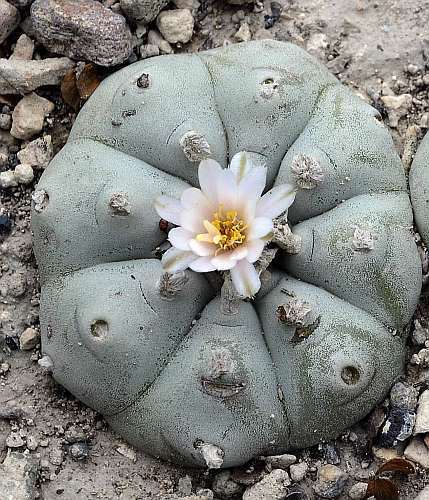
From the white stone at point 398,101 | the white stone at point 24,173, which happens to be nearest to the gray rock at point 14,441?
the white stone at point 24,173

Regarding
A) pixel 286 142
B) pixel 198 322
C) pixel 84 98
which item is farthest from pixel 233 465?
pixel 84 98

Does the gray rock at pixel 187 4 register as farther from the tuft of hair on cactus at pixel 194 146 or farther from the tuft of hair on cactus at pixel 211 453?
the tuft of hair on cactus at pixel 211 453

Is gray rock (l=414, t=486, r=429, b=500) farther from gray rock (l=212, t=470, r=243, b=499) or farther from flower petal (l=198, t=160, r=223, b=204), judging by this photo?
flower petal (l=198, t=160, r=223, b=204)

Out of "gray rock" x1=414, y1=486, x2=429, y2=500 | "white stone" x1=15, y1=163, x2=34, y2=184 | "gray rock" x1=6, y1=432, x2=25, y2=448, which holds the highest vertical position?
"white stone" x1=15, y1=163, x2=34, y2=184

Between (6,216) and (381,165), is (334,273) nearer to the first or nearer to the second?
(381,165)

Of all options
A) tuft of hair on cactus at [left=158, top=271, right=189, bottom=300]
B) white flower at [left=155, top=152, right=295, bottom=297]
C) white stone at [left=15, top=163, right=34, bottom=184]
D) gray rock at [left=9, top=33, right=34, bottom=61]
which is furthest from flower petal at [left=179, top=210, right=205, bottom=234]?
gray rock at [left=9, top=33, right=34, bottom=61]

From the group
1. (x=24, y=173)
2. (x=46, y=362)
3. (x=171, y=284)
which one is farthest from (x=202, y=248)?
(x=24, y=173)
